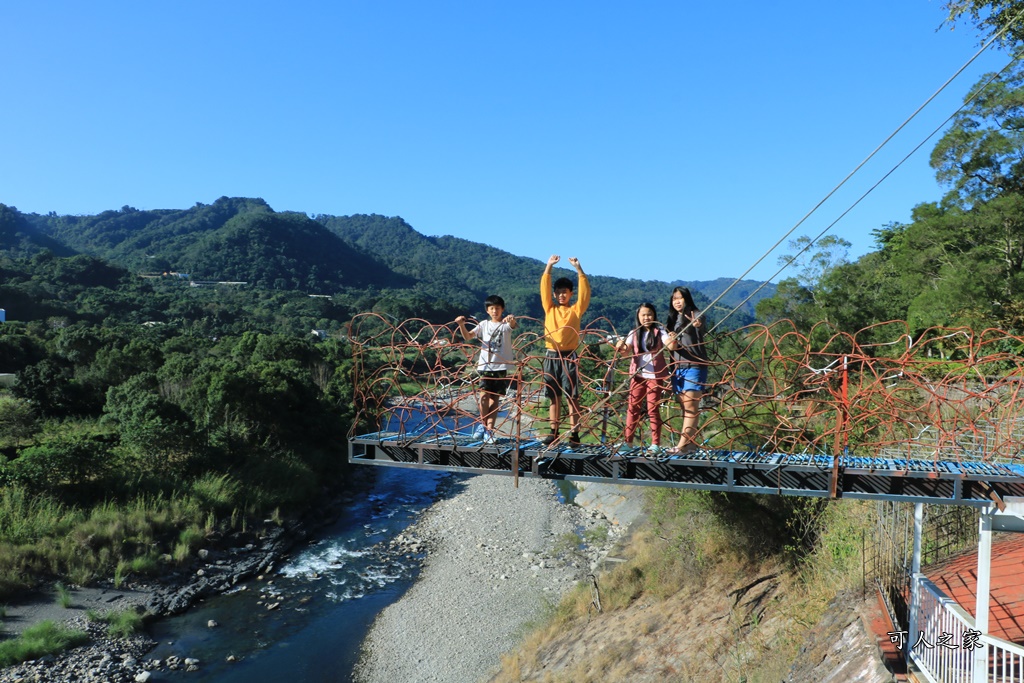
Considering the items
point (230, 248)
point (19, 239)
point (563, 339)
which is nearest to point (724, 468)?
point (563, 339)

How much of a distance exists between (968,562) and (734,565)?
14.9 ft

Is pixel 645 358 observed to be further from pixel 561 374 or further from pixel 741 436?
pixel 741 436

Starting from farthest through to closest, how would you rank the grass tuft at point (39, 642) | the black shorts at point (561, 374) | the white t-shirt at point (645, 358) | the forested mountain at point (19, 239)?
the forested mountain at point (19, 239), the grass tuft at point (39, 642), the black shorts at point (561, 374), the white t-shirt at point (645, 358)

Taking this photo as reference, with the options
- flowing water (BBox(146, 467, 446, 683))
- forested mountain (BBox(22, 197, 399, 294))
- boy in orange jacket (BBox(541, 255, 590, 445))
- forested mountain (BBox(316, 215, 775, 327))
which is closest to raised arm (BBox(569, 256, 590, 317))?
boy in orange jacket (BBox(541, 255, 590, 445))

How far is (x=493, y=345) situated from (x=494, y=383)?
1.23 ft

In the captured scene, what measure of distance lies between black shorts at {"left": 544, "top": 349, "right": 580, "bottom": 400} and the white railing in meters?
3.64

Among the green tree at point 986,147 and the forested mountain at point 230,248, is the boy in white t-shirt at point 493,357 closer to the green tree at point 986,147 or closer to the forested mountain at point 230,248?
the green tree at point 986,147

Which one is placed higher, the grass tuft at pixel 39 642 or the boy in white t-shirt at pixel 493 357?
the boy in white t-shirt at pixel 493 357

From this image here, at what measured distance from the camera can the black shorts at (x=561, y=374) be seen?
608 centimetres

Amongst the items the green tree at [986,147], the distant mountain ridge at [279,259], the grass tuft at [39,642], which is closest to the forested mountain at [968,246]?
the green tree at [986,147]

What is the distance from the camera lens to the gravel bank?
14.5 m

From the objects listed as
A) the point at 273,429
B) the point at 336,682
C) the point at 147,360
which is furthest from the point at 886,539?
the point at 147,360

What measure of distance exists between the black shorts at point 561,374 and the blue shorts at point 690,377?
2.70ft

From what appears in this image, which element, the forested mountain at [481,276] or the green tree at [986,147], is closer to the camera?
the green tree at [986,147]
